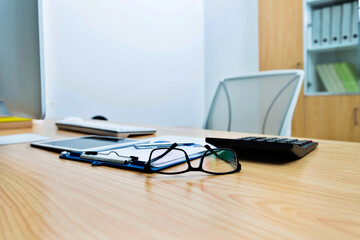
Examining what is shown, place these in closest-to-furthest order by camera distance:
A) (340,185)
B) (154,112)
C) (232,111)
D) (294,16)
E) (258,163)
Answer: (340,185)
(258,163)
(232,111)
(294,16)
(154,112)

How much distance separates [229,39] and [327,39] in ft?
3.69

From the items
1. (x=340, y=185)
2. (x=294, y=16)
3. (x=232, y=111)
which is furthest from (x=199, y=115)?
(x=340, y=185)

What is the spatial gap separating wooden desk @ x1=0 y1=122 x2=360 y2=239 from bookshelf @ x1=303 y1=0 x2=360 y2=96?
219 cm

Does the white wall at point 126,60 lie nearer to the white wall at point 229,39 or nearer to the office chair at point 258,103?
the white wall at point 229,39

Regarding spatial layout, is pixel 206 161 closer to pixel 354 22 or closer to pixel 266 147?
pixel 266 147

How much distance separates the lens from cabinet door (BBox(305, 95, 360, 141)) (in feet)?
7.38

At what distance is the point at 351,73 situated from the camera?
2301 millimetres

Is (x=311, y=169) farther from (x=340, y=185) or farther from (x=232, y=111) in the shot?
(x=232, y=111)

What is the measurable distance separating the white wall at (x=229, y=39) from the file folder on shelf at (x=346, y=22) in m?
0.82

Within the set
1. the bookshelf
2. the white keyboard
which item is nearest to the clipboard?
the white keyboard

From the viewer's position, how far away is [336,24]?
2.34 m

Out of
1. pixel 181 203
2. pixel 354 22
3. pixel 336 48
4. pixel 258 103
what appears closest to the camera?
pixel 181 203

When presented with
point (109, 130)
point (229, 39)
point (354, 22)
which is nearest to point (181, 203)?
point (109, 130)

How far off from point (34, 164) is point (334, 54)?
8.39ft
